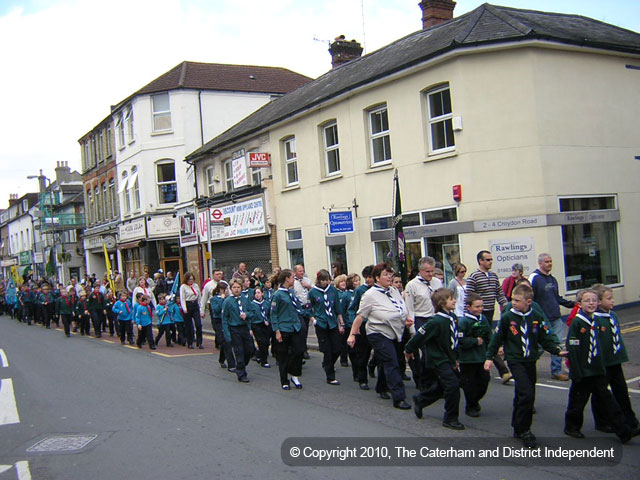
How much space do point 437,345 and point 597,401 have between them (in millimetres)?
1673

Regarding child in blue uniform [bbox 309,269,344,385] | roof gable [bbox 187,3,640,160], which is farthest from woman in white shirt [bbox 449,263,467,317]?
roof gable [bbox 187,3,640,160]

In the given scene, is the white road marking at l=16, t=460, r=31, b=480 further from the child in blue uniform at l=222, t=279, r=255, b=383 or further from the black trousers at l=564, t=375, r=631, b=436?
the black trousers at l=564, t=375, r=631, b=436

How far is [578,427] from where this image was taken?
19.9 ft

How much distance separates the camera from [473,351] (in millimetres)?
6895

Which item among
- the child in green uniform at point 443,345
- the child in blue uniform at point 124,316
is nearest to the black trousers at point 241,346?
the child in green uniform at point 443,345

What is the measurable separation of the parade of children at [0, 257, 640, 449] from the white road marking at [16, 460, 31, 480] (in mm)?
3753

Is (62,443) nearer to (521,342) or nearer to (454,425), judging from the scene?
(454,425)

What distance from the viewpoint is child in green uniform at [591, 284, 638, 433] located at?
234 inches

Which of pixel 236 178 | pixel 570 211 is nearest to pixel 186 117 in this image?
pixel 236 178

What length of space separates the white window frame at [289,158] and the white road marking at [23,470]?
50.3 feet

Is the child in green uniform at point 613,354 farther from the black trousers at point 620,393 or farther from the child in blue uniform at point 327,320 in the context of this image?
the child in blue uniform at point 327,320

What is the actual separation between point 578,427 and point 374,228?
1150 centimetres

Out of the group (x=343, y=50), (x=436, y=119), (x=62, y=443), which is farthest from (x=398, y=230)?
(x=343, y=50)

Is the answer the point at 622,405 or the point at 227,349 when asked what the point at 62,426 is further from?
the point at 622,405
